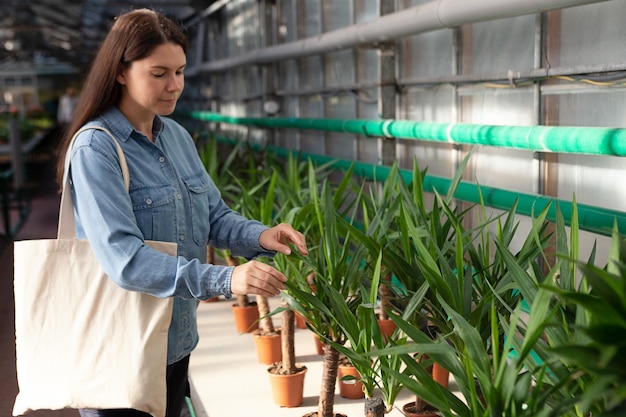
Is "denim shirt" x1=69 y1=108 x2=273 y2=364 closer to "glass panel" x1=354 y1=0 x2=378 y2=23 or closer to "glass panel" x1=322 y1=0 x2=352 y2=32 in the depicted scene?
"glass panel" x1=354 y1=0 x2=378 y2=23

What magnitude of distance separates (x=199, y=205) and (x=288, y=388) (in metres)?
0.79

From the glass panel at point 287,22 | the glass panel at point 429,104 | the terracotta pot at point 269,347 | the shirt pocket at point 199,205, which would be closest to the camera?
the shirt pocket at point 199,205

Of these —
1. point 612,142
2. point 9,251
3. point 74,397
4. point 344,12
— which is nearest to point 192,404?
point 74,397

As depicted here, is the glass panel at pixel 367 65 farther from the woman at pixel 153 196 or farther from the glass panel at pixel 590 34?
the woman at pixel 153 196

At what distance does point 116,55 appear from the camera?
1.34 meters

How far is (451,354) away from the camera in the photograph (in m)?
1.14

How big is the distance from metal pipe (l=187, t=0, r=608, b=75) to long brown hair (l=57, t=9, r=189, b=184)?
110 centimetres

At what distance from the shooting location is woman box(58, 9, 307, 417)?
123 cm

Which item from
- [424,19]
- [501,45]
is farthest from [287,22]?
[501,45]

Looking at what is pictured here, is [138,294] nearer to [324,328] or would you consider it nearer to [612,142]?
[324,328]

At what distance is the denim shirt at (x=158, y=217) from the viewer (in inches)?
48.5

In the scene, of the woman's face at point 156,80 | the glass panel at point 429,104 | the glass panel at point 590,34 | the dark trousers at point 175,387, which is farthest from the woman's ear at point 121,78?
the glass panel at point 429,104

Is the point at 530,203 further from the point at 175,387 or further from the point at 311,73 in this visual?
the point at 311,73

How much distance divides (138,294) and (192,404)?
934 millimetres
